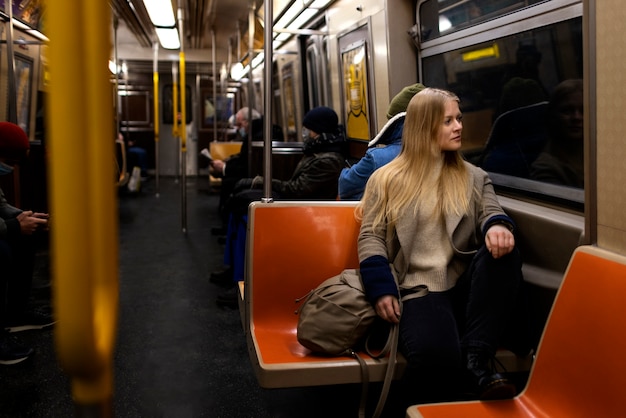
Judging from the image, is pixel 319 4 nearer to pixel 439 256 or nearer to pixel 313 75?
pixel 313 75

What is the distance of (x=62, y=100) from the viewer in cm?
46

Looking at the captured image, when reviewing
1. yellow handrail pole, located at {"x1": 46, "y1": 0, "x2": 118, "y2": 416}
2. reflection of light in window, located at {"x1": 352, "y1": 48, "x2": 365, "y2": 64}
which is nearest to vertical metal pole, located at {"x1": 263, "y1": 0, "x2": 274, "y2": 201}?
reflection of light in window, located at {"x1": 352, "y1": 48, "x2": 365, "y2": 64}

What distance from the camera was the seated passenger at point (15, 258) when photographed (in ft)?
10.8

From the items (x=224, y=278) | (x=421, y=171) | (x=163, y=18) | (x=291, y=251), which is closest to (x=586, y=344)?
(x=421, y=171)

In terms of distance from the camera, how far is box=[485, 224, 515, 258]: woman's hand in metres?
2.10

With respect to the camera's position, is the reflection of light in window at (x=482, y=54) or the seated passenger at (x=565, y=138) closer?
the seated passenger at (x=565, y=138)

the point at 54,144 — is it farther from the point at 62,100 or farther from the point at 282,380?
the point at 282,380

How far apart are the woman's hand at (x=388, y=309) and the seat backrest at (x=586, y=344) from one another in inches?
18.3

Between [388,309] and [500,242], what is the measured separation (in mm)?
434

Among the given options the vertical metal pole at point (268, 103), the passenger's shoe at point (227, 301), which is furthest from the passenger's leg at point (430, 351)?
the passenger's shoe at point (227, 301)

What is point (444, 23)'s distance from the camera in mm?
3590

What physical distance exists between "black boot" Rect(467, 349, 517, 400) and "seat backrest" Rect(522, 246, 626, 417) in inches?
3.8

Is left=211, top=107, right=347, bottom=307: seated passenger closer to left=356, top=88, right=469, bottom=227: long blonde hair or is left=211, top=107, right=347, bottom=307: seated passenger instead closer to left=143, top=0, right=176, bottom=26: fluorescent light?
left=356, top=88, right=469, bottom=227: long blonde hair

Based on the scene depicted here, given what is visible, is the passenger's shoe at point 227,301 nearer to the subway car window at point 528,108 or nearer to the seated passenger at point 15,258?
the seated passenger at point 15,258
